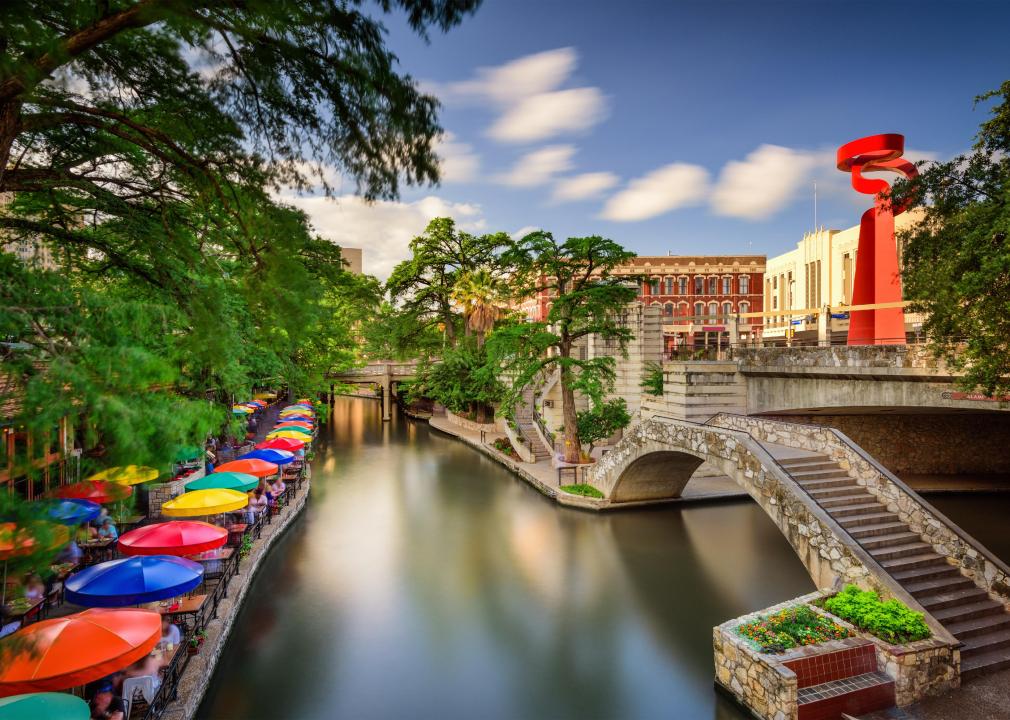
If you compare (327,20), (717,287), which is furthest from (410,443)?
(717,287)

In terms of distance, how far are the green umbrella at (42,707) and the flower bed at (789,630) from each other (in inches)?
380

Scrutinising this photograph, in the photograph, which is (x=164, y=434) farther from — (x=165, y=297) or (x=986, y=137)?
(x=986, y=137)

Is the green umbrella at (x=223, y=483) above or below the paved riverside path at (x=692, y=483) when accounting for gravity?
above

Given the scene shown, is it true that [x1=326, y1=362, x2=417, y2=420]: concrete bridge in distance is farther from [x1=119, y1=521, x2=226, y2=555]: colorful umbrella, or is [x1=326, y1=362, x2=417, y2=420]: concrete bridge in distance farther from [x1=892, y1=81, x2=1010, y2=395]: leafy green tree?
[x1=892, y1=81, x2=1010, y2=395]: leafy green tree

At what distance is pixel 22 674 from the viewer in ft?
24.6

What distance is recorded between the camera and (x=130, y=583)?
1012 centimetres

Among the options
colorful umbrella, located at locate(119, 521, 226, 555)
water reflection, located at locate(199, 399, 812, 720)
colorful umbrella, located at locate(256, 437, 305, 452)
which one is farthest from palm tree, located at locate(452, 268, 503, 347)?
colorful umbrella, located at locate(119, 521, 226, 555)

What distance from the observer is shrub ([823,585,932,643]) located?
32.7 feet

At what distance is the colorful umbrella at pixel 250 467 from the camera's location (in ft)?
60.3

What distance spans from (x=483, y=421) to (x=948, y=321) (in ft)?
112

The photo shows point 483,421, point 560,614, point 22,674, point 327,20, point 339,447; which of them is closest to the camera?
point 327,20

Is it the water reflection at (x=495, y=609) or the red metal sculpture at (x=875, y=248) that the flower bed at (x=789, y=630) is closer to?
the water reflection at (x=495, y=609)

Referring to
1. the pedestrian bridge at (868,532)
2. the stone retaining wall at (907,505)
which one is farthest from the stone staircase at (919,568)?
the stone retaining wall at (907,505)

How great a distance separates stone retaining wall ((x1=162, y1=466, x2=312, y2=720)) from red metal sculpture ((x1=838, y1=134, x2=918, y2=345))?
23136 mm
